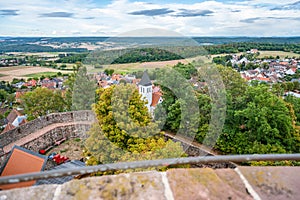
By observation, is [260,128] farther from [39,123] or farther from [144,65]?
[39,123]

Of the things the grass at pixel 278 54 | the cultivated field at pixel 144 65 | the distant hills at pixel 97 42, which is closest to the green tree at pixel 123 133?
the distant hills at pixel 97 42

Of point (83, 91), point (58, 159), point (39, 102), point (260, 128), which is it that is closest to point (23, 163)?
point (58, 159)

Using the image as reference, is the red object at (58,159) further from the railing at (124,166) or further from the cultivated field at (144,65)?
the railing at (124,166)

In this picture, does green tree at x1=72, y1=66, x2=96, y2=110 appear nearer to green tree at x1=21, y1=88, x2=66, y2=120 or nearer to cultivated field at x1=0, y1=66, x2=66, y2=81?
green tree at x1=21, y1=88, x2=66, y2=120

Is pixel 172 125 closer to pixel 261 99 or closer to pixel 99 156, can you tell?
pixel 261 99

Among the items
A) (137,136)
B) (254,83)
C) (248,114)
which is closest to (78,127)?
(137,136)


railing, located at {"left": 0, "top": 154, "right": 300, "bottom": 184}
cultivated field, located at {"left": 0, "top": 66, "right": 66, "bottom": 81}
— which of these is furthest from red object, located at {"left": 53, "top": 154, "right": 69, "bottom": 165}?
cultivated field, located at {"left": 0, "top": 66, "right": 66, "bottom": 81}

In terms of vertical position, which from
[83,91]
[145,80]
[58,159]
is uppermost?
[145,80]
